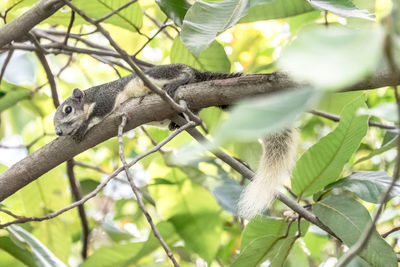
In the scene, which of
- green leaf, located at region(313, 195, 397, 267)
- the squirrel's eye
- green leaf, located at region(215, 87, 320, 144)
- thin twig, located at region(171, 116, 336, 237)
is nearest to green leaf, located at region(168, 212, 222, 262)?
thin twig, located at region(171, 116, 336, 237)

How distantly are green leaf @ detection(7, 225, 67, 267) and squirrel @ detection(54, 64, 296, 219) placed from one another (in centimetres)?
42

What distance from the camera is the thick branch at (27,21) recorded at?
180 cm

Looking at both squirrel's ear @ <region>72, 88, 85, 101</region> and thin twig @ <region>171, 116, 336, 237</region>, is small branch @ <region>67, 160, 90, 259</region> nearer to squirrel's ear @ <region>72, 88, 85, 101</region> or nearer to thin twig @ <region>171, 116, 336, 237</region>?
squirrel's ear @ <region>72, 88, 85, 101</region>

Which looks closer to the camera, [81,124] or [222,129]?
[222,129]

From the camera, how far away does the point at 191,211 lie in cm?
222

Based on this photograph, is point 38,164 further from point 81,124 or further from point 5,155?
point 5,155

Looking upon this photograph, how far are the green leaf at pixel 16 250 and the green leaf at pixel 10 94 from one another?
734mm

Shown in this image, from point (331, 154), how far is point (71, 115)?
1.23m

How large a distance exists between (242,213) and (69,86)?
184 centimetres

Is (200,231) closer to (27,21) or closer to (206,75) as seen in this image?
(206,75)

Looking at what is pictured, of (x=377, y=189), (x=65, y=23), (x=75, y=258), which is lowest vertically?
(x=75, y=258)

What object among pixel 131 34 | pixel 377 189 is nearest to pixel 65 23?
pixel 131 34

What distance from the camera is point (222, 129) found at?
1.72 feet

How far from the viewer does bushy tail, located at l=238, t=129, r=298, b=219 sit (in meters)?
1.86
